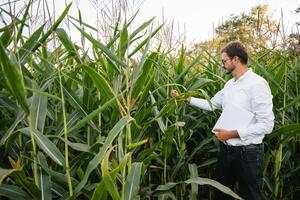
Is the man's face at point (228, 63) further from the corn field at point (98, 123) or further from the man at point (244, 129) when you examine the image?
the corn field at point (98, 123)

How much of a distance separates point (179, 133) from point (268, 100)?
622mm

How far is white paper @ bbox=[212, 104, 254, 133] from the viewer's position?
2.35 meters

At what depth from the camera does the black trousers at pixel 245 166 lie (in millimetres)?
2338

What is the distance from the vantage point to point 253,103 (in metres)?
2.31

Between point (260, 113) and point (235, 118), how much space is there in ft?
0.58

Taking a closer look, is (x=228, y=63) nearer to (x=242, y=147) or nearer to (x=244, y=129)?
(x=244, y=129)

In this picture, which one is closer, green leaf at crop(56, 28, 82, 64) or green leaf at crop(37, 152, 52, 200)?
green leaf at crop(37, 152, 52, 200)

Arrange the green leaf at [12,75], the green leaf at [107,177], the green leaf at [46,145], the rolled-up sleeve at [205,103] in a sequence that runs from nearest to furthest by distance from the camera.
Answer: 1. the green leaf at [12,75]
2. the green leaf at [107,177]
3. the green leaf at [46,145]
4. the rolled-up sleeve at [205,103]

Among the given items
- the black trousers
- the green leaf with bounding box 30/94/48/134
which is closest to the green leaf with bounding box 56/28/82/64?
the green leaf with bounding box 30/94/48/134

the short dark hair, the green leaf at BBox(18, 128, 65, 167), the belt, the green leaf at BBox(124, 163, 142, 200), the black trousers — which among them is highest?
the short dark hair

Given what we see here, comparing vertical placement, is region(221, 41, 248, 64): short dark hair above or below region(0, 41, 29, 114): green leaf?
above

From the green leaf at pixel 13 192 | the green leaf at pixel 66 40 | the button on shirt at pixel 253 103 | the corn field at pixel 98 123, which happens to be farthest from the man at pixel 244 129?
the green leaf at pixel 13 192

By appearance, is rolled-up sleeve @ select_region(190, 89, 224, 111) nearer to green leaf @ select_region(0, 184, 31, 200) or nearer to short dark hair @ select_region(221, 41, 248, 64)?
short dark hair @ select_region(221, 41, 248, 64)

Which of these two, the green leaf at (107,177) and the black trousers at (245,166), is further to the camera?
the black trousers at (245,166)
